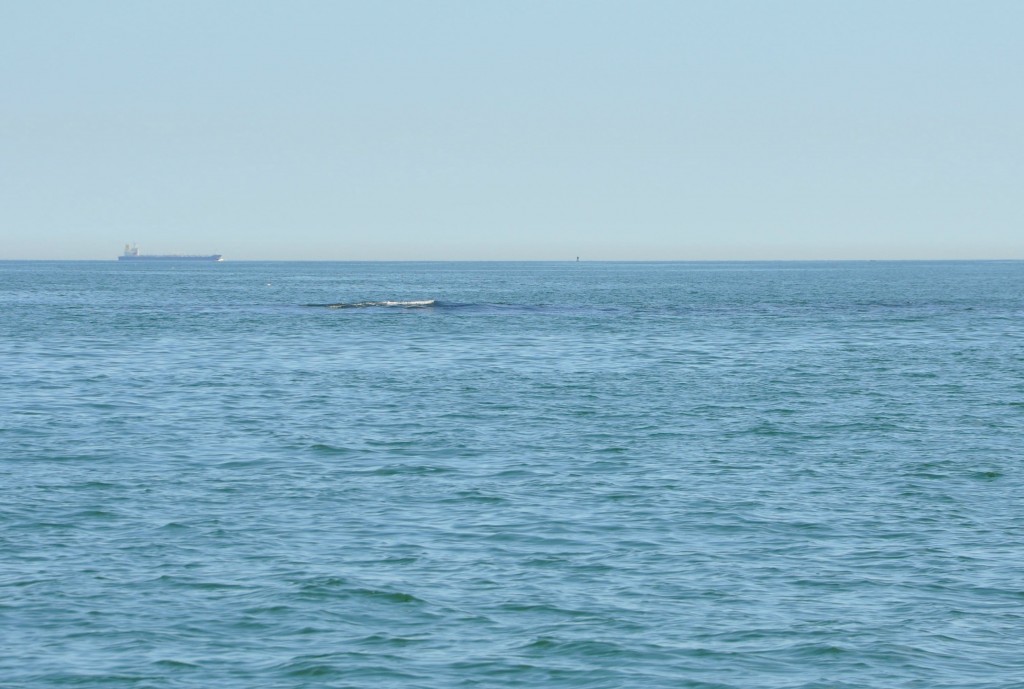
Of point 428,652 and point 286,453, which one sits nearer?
point 428,652

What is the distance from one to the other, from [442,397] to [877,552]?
27.1 metres

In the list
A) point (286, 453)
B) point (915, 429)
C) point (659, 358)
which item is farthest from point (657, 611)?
point (659, 358)

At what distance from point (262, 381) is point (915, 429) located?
26.6m

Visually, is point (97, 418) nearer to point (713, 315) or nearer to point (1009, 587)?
point (1009, 587)

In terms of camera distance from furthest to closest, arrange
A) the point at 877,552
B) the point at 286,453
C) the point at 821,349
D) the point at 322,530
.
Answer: the point at 821,349 → the point at 286,453 → the point at 322,530 → the point at 877,552

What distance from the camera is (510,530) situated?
2533 centimetres

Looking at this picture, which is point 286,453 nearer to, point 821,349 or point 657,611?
point 657,611

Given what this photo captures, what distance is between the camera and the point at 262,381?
180ft

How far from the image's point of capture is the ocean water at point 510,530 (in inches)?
714

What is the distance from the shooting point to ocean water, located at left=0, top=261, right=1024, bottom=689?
59.5 ft

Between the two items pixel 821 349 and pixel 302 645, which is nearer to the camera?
pixel 302 645

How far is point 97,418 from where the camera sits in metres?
42.2

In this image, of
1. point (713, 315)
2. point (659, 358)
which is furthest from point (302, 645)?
point (713, 315)

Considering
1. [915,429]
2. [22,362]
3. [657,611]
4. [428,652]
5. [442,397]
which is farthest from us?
[22,362]
